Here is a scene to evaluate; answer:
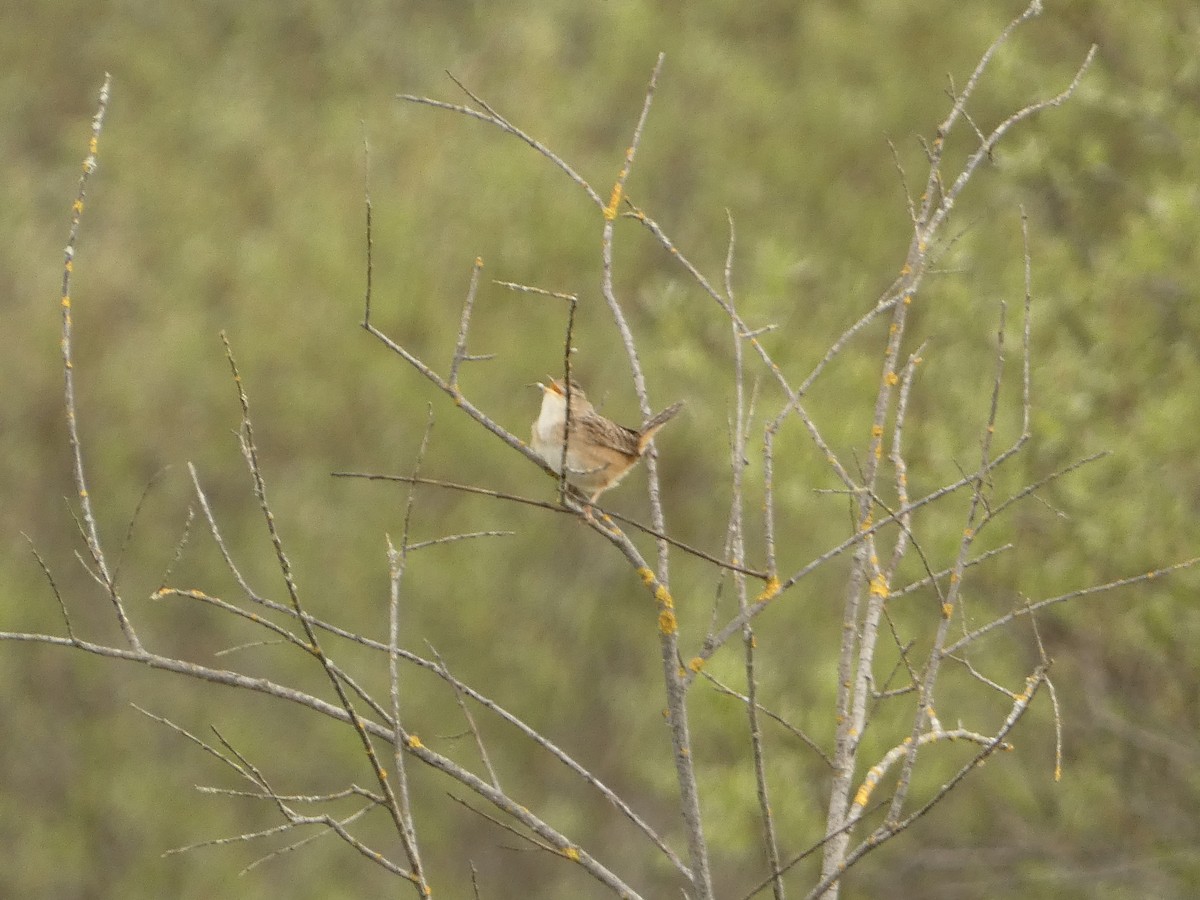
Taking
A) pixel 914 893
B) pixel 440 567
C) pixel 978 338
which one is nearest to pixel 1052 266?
pixel 978 338

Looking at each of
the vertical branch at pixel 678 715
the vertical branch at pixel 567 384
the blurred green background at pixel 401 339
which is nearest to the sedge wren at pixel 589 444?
the vertical branch at pixel 567 384

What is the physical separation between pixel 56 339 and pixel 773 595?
11077mm

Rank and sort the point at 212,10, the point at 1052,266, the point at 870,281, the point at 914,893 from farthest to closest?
the point at 212,10, the point at 870,281, the point at 914,893, the point at 1052,266

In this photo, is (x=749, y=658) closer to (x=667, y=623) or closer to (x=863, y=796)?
(x=667, y=623)

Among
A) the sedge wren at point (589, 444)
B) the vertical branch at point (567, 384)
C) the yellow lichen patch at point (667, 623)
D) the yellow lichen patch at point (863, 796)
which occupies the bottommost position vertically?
the yellow lichen patch at point (863, 796)

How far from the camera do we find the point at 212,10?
16.3 metres

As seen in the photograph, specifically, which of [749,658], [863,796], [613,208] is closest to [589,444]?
[613,208]

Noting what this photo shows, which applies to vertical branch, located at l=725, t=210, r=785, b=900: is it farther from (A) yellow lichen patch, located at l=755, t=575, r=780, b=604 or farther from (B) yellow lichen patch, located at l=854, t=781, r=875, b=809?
(B) yellow lichen patch, located at l=854, t=781, r=875, b=809

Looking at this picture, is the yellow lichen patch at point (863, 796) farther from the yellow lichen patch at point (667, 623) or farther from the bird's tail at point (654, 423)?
the bird's tail at point (654, 423)

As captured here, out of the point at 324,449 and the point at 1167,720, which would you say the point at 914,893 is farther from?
the point at 324,449

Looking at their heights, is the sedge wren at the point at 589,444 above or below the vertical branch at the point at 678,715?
above

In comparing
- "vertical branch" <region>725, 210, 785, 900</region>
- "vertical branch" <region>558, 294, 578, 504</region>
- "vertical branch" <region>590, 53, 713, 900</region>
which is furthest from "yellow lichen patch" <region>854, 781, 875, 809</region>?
"vertical branch" <region>558, 294, 578, 504</region>

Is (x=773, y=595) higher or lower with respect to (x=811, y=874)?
lower

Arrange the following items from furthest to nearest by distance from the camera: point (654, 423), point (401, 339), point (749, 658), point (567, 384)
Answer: point (401, 339) → point (654, 423) → point (749, 658) → point (567, 384)
